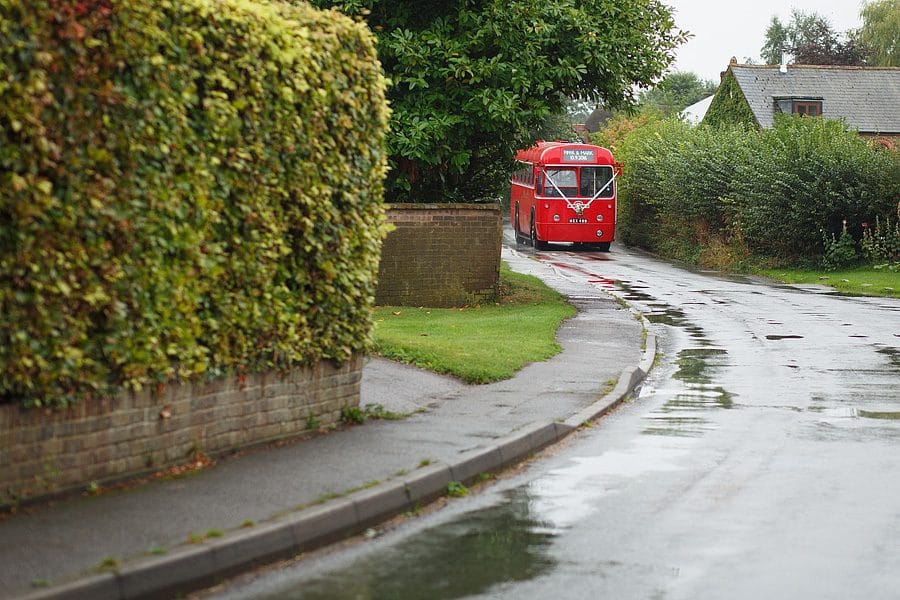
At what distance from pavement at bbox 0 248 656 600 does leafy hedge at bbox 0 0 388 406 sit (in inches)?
30.7

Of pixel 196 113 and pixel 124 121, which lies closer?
pixel 124 121

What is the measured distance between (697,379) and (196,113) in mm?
8720

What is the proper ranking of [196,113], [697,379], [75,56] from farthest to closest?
[697,379], [196,113], [75,56]

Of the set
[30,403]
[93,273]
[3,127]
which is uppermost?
[3,127]

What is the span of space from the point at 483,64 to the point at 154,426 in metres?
14.9

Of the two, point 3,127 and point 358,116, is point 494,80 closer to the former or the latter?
point 358,116

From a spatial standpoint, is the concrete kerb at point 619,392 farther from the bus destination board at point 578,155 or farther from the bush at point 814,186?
the bus destination board at point 578,155

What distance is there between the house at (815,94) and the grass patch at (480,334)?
35.5 metres

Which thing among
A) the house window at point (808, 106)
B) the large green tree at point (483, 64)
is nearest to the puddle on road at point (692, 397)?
the large green tree at point (483, 64)

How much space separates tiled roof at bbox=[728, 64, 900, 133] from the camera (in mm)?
59906

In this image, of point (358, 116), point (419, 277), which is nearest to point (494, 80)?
point (419, 277)

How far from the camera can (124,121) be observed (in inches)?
314

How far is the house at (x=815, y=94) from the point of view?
59.8 m

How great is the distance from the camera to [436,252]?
78.9 ft
